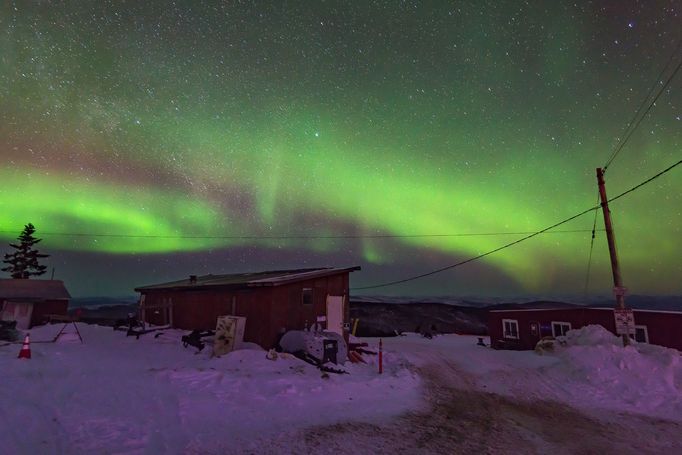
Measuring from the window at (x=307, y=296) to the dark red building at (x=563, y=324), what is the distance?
18944mm

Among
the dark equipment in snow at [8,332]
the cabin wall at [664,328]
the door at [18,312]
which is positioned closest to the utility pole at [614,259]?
the cabin wall at [664,328]

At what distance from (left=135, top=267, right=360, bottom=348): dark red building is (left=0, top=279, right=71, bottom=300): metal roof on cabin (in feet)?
57.7

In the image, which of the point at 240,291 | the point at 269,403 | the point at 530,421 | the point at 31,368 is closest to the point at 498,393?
the point at 530,421

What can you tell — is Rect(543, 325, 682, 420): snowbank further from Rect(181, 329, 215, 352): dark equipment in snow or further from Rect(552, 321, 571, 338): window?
Rect(181, 329, 215, 352): dark equipment in snow

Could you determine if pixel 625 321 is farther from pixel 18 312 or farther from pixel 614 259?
pixel 18 312

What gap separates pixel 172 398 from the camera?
9.99 meters

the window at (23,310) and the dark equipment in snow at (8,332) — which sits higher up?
the window at (23,310)

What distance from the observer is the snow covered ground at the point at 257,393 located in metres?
7.29

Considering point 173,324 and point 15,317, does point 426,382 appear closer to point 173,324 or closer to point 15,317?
point 173,324

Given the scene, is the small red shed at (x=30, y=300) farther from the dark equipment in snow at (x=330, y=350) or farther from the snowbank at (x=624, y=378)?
the snowbank at (x=624, y=378)

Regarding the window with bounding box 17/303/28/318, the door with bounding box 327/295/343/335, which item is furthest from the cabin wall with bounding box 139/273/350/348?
the window with bounding box 17/303/28/318

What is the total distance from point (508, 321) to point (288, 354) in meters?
24.5

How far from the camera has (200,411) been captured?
9070 millimetres

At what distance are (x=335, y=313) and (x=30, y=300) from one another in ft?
91.6
